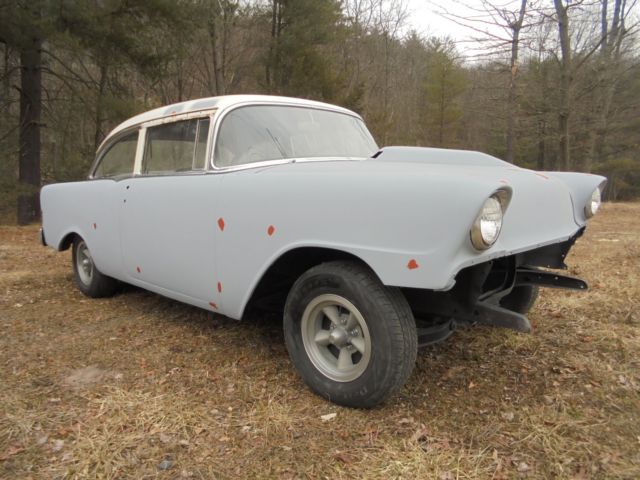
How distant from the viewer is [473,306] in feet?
7.69

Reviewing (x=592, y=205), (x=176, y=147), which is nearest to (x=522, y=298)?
(x=592, y=205)

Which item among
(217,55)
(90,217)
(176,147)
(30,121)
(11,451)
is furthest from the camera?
(217,55)

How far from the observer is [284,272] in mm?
2842

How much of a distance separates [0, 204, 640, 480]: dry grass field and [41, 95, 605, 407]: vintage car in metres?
0.28

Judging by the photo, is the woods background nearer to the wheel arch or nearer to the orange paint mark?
the wheel arch

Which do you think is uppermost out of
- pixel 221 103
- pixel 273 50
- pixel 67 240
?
pixel 273 50

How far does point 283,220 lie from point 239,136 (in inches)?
38.8

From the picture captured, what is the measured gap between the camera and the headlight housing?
194 centimetres

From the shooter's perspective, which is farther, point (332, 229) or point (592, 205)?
point (592, 205)

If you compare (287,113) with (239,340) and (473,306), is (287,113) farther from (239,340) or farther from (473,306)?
(473,306)

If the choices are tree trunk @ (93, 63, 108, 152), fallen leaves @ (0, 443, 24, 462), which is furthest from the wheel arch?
tree trunk @ (93, 63, 108, 152)

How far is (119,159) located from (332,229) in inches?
116

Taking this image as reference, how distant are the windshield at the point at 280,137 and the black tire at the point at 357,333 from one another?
43.3 inches

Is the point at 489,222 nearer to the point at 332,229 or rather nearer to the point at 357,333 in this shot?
the point at 332,229
